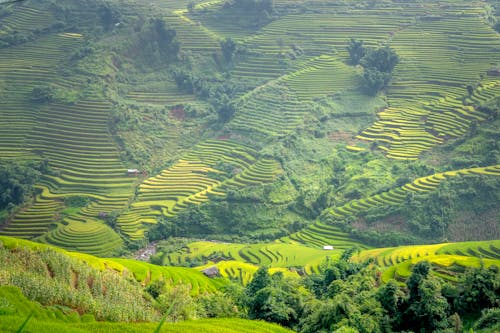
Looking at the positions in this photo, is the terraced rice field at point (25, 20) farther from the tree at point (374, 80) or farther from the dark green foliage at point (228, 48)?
the tree at point (374, 80)

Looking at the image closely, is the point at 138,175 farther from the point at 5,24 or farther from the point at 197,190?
the point at 5,24

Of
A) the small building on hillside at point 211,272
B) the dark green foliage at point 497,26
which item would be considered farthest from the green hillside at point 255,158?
the dark green foliage at point 497,26

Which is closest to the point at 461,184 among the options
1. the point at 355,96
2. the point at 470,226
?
the point at 470,226

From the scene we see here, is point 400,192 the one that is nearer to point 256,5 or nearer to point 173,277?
point 173,277

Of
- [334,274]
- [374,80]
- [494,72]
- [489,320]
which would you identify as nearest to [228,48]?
[374,80]

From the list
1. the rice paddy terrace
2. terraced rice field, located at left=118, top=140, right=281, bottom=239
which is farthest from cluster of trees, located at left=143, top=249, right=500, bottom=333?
terraced rice field, located at left=118, top=140, right=281, bottom=239

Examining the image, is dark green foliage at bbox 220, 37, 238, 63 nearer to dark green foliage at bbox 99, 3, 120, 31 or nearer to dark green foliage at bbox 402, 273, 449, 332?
dark green foliage at bbox 99, 3, 120, 31
